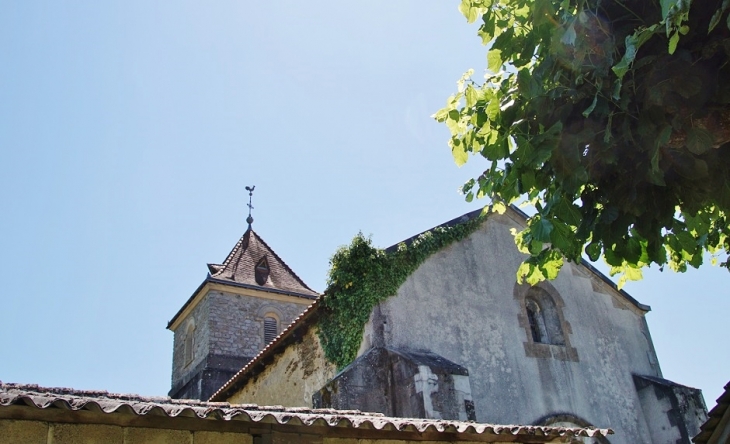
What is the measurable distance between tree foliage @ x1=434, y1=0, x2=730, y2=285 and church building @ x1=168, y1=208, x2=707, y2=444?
589cm

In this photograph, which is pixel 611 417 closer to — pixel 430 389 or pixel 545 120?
pixel 430 389

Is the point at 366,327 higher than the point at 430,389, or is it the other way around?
the point at 366,327

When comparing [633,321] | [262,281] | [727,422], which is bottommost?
[727,422]

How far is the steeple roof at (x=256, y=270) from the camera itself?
79.2ft

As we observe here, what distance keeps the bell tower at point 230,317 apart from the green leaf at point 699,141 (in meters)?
18.7

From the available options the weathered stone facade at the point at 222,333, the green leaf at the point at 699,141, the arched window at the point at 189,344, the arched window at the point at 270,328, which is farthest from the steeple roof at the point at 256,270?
the green leaf at the point at 699,141

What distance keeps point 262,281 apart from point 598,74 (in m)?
→ 21.3

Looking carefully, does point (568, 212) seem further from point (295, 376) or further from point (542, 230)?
point (295, 376)

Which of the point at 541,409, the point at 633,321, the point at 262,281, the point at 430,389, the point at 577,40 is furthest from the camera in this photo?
the point at 262,281

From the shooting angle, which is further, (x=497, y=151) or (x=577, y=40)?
(x=497, y=151)

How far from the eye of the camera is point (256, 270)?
25.2m

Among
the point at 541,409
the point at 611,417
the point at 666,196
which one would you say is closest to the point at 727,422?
the point at 666,196

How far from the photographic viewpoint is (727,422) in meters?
6.77

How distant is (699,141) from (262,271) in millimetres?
22059
